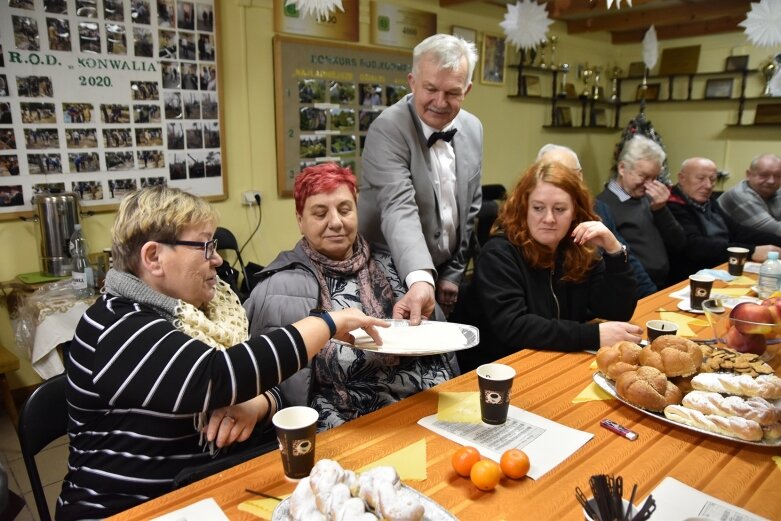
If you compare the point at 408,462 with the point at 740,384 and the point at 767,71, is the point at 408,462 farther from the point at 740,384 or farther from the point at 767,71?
the point at 767,71

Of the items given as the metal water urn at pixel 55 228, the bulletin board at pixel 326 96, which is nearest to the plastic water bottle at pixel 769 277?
the bulletin board at pixel 326 96

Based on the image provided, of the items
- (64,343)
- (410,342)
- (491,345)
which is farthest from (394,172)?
(64,343)

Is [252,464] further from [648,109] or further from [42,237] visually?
[648,109]

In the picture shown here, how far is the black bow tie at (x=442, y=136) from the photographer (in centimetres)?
222

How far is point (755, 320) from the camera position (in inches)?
61.9

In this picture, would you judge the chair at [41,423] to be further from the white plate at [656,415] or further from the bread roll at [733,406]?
the bread roll at [733,406]

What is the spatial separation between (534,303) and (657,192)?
184 centimetres

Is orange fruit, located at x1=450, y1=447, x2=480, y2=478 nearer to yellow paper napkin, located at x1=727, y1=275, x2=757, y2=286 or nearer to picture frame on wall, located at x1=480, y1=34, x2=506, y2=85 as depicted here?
yellow paper napkin, located at x1=727, y1=275, x2=757, y2=286

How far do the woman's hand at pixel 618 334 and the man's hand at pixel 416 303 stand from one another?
0.54 m

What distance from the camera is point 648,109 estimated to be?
22.7 feet

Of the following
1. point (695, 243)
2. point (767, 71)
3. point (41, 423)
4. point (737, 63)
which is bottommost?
point (41, 423)

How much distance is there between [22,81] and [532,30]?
129 inches

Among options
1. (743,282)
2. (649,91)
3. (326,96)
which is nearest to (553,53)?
(649,91)

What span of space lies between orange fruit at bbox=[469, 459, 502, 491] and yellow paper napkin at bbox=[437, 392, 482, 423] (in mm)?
258
